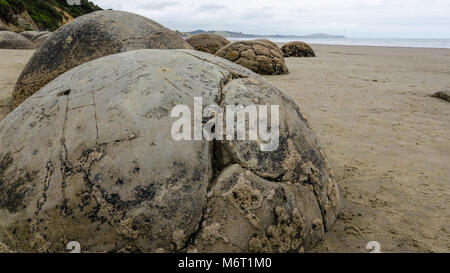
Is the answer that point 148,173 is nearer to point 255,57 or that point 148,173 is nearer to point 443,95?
point 443,95

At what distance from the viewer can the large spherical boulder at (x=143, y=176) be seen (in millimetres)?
1444

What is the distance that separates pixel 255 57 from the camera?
823 cm

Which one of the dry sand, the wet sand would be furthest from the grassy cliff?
the wet sand

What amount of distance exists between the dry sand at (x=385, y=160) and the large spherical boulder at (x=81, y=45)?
0.64 m

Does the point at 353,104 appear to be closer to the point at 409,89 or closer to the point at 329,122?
the point at 329,122

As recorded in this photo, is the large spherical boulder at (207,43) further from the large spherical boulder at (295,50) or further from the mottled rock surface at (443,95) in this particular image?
the mottled rock surface at (443,95)

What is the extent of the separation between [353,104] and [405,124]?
3.73ft

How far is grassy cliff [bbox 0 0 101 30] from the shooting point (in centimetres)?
2065

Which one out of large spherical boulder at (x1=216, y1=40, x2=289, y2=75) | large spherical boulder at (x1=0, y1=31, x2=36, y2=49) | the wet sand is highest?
large spherical boulder at (x1=0, y1=31, x2=36, y2=49)

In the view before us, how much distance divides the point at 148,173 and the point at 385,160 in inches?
98.2

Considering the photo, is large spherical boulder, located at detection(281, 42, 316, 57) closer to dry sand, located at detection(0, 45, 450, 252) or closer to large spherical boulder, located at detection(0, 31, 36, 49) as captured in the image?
dry sand, located at detection(0, 45, 450, 252)

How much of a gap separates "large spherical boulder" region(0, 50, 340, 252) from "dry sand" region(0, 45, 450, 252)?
0.47 metres

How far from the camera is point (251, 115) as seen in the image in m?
1.76
